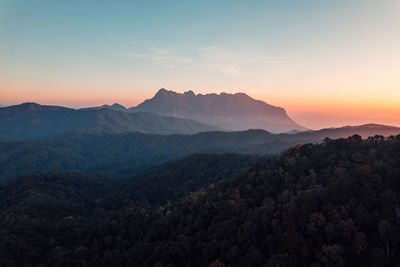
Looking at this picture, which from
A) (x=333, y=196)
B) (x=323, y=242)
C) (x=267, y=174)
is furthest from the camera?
(x=267, y=174)

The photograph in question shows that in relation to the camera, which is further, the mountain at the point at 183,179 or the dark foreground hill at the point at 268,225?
the mountain at the point at 183,179

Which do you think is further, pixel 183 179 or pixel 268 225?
pixel 183 179

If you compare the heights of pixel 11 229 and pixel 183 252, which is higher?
pixel 183 252

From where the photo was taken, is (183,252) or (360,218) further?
(183,252)

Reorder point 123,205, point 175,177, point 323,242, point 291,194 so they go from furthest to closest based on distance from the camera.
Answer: point 175,177
point 123,205
point 291,194
point 323,242

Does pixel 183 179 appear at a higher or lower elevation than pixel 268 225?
lower

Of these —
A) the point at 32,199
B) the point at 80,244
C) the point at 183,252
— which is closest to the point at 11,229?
the point at 80,244

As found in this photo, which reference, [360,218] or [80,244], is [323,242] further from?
[80,244]

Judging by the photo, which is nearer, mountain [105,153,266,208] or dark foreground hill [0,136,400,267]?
dark foreground hill [0,136,400,267]
